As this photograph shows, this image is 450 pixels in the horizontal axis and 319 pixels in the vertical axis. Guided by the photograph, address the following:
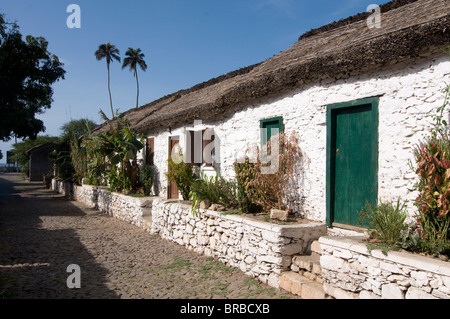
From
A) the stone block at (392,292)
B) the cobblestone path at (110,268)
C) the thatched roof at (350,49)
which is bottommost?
the cobblestone path at (110,268)

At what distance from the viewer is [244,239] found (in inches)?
205

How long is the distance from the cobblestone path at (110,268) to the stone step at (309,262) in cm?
40

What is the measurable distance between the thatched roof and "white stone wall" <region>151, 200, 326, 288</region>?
7.27 feet

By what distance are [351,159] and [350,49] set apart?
147cm

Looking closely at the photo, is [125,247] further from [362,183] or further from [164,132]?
[362,183]

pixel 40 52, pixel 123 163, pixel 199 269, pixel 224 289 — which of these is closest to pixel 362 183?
pixel 224 289

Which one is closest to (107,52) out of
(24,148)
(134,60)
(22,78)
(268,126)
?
(134,60)

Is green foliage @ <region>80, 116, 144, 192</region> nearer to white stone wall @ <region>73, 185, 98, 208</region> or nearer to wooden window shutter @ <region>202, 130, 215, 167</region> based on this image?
white stone wall @ <region>73, 185, 98, 208</region>

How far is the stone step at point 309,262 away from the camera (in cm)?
420

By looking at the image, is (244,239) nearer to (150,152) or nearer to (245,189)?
(245,189)

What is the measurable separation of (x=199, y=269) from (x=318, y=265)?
2.10 meters

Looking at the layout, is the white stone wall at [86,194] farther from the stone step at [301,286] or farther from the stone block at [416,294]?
the stone block at [416,294]

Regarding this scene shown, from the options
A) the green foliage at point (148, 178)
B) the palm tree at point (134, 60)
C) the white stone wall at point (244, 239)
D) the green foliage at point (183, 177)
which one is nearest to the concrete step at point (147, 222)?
the green foliage at point (183, 177)

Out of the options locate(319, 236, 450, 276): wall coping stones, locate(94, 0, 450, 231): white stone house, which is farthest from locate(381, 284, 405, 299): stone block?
locate(94, 0, 450, 231): white stone house
